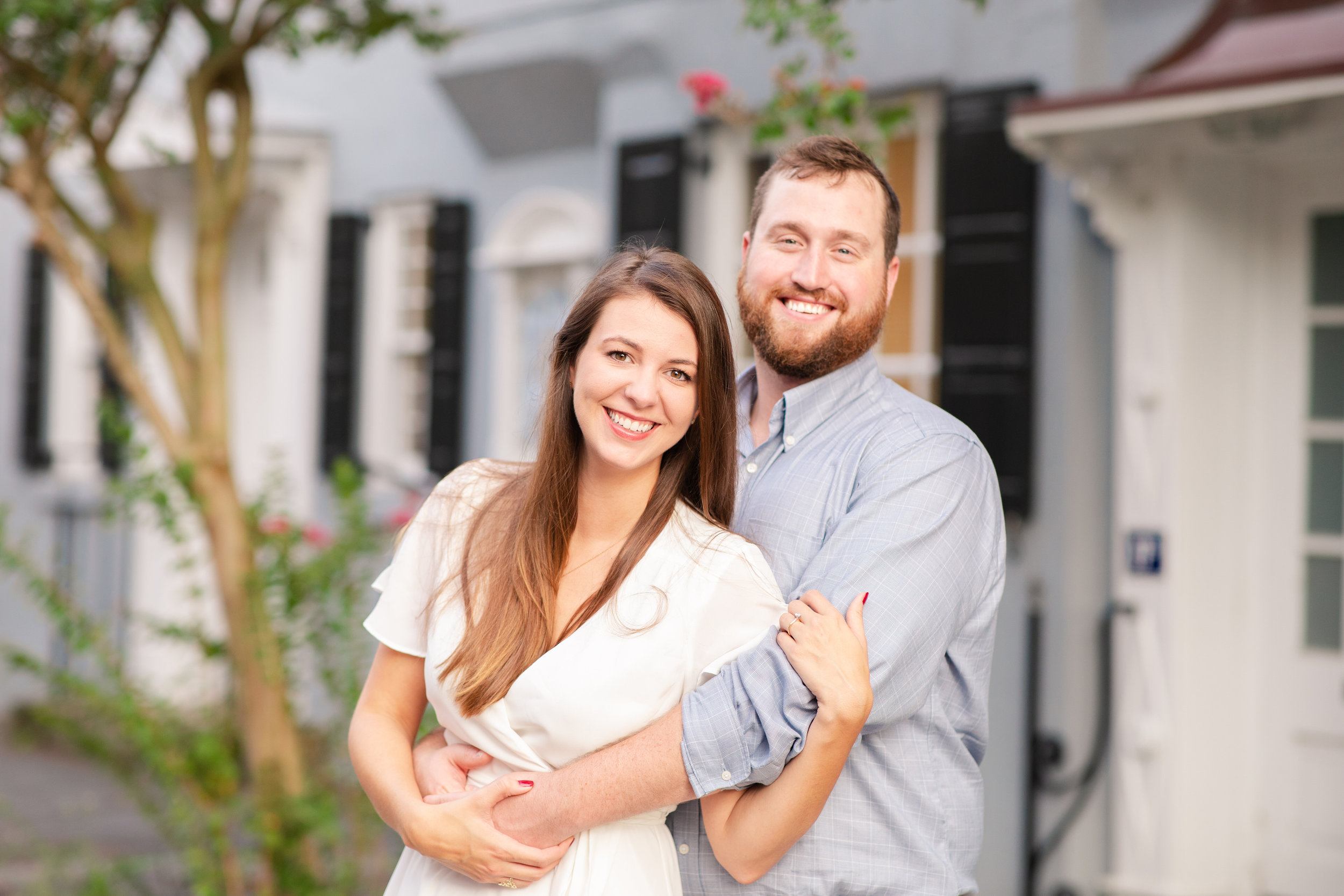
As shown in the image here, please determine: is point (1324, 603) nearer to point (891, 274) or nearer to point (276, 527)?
point (891, 274)

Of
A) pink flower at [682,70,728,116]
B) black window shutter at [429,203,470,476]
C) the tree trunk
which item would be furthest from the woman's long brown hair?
black window shutter at [429,203,470,476]

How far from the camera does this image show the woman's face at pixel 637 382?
6.39 feet

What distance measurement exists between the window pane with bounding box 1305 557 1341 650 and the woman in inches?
141

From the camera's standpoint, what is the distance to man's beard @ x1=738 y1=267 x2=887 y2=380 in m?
2.15

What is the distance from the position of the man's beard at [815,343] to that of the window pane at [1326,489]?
333 centimetres

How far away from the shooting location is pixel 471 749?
2008mm

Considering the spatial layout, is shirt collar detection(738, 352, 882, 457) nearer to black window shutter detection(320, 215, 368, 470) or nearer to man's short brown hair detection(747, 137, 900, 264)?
man's short brown hair detection(747, 137, 900, 264)

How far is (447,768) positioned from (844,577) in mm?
671

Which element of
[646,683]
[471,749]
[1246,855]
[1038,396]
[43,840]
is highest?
[1038,396]

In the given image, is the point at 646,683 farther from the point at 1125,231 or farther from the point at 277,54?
the point at 277,54

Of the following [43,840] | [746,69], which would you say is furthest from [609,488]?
[43,840]

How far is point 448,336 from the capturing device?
751cm

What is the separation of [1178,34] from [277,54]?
5668 millimetres

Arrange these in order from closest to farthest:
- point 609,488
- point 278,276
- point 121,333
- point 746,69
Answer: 1. point 609,488
2. point 121,333
3. point 746,69
4. point 278,276
